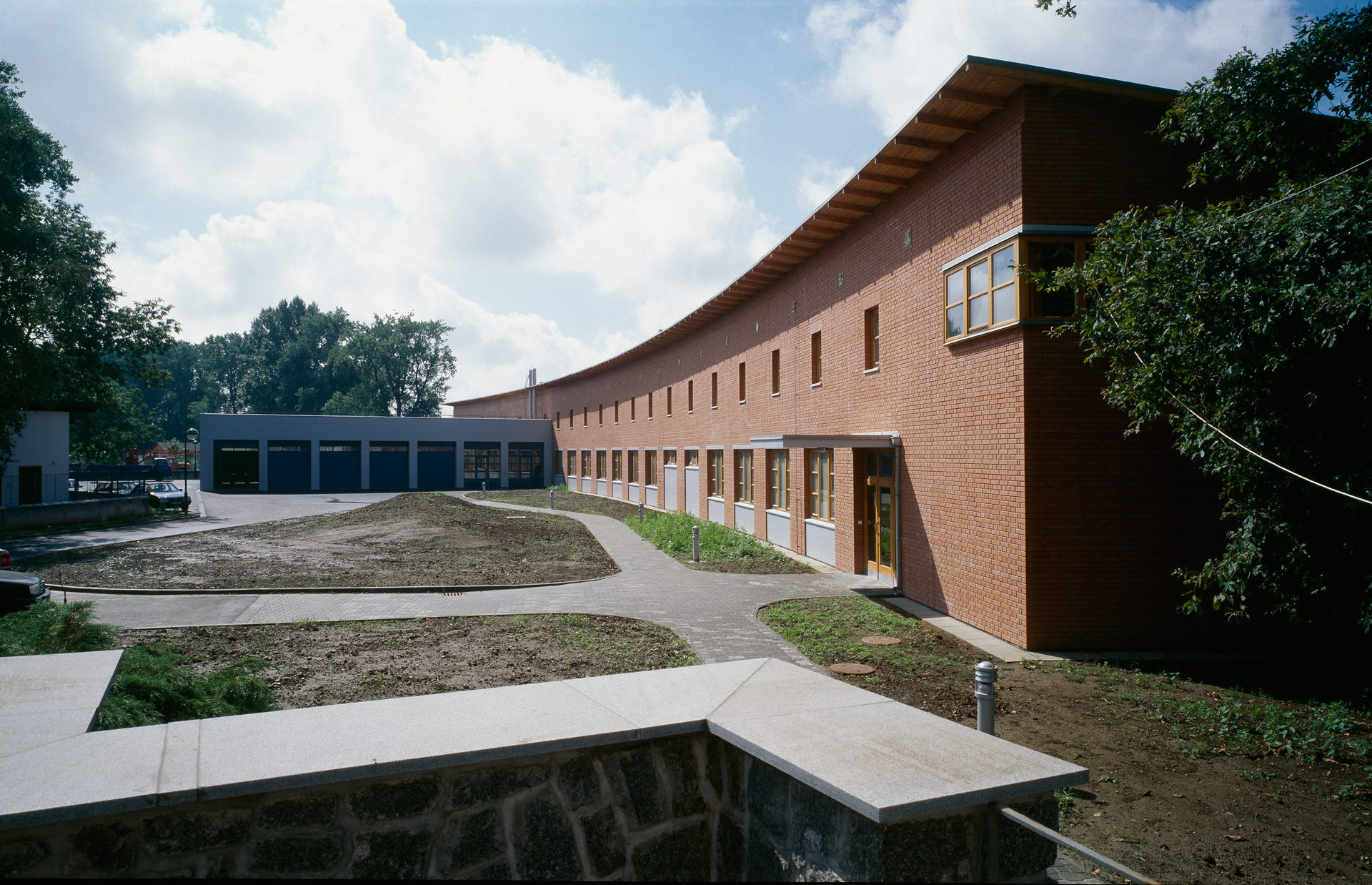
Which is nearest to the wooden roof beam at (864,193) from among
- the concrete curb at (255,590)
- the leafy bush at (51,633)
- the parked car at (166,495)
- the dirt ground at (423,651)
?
the dirt ground at (423,651)

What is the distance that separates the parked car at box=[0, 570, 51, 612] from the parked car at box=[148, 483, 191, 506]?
2385cm

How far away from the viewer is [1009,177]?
10.6m

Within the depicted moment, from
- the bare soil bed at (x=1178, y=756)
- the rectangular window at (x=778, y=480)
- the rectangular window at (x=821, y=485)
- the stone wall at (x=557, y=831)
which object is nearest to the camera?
the stone wall at (x=557, y=831)

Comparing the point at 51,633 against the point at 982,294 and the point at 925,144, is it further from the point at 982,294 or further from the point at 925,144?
the point at 925,144

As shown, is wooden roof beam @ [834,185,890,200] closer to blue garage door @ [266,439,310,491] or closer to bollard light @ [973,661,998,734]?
bollard light @ [973,661,998,734]

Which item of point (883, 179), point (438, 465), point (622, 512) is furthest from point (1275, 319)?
point (438, 465)

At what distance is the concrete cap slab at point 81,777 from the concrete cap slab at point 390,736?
18 cm

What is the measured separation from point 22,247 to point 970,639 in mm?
33678

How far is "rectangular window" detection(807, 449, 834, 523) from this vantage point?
17.9 metres

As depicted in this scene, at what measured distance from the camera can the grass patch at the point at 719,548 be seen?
56.7 ft

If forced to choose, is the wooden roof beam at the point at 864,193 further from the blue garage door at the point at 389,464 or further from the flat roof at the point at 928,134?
the blue garage door at the point at 389,464

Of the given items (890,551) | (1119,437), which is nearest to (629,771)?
(1119,437)

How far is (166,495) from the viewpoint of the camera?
3453 cm

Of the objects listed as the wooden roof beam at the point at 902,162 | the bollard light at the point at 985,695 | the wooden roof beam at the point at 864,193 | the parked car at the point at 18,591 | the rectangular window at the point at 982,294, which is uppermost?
the wooden roof beam at the point at 902,162
